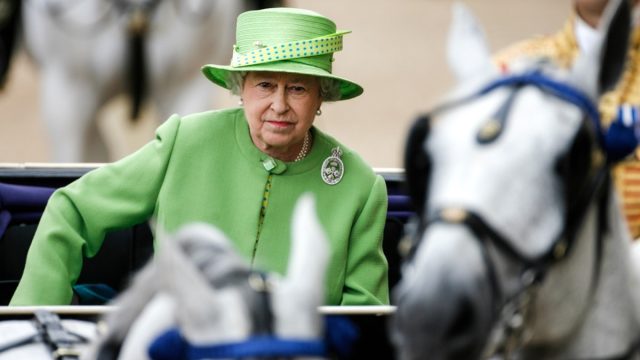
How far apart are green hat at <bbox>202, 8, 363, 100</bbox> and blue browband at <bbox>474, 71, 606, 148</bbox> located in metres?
1.02

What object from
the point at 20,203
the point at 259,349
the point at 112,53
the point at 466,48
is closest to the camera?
the point at 259,349

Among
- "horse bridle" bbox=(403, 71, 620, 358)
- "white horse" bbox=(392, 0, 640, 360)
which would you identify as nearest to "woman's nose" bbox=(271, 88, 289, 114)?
"white horse" bbox=(392, 0, 640, 360)

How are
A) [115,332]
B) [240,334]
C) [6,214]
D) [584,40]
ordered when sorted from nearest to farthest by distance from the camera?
1. [240,334]
2. [115,332]
3. [584,40]
4. [6,214]

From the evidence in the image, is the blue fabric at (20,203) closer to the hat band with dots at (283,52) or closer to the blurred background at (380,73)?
the hat band with dots at (283,52)

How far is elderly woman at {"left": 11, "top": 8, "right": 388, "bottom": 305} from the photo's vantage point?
135 inches

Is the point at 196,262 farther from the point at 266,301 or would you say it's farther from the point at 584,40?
the point at 584,40

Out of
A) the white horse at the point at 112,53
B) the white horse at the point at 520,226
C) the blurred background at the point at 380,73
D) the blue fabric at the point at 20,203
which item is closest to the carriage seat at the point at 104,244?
the blue fabric at the point at 20,203

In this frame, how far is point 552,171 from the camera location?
7.63 feet

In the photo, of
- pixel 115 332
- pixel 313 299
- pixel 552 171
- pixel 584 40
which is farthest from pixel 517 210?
pixel 584 40

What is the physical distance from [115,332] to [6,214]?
1.57 meters

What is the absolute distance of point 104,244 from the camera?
4070 millimetres

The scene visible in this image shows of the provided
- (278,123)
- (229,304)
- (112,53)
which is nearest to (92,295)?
(278,123)

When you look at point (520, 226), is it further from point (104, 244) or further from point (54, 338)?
point (104, 244)

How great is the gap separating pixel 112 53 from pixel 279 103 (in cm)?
372
